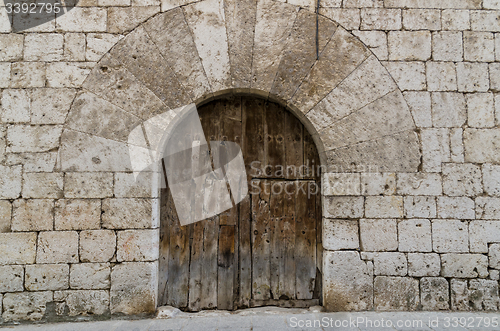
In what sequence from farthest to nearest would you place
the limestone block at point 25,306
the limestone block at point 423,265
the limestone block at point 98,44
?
the limestone block at point 98,44
the limestone block at point 423,265
the limestone block at point 25,306

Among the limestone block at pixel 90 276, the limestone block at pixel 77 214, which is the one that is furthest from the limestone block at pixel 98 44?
the limestone block at pixel 90 276

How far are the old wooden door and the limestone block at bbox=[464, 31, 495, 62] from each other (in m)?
1.72

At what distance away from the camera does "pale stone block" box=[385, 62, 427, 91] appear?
2844mm

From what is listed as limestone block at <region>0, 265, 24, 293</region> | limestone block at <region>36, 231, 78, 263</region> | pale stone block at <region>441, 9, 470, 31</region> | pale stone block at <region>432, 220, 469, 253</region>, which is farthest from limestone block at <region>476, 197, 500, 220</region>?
limestone block at <region>0, 265, 24, 293</region>

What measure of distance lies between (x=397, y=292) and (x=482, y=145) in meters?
1.58

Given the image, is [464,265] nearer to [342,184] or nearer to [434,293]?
[434,293]

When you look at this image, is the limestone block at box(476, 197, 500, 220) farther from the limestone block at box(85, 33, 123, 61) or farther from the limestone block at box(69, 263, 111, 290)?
the limestone block at box(85, 33, 123, 61)

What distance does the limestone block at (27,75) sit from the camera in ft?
9.13

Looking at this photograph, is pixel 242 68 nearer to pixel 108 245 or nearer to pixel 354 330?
pixel 108 245

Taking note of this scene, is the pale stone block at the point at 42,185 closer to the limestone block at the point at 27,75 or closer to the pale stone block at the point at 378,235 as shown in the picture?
the limestone block at the point at 27,75

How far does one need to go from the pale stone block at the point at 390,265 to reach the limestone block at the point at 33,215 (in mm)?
2911

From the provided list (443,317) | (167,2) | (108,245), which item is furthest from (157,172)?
(443,317)

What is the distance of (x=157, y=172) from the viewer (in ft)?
9.07

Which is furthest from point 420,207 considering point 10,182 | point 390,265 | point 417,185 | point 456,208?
point 10,182
